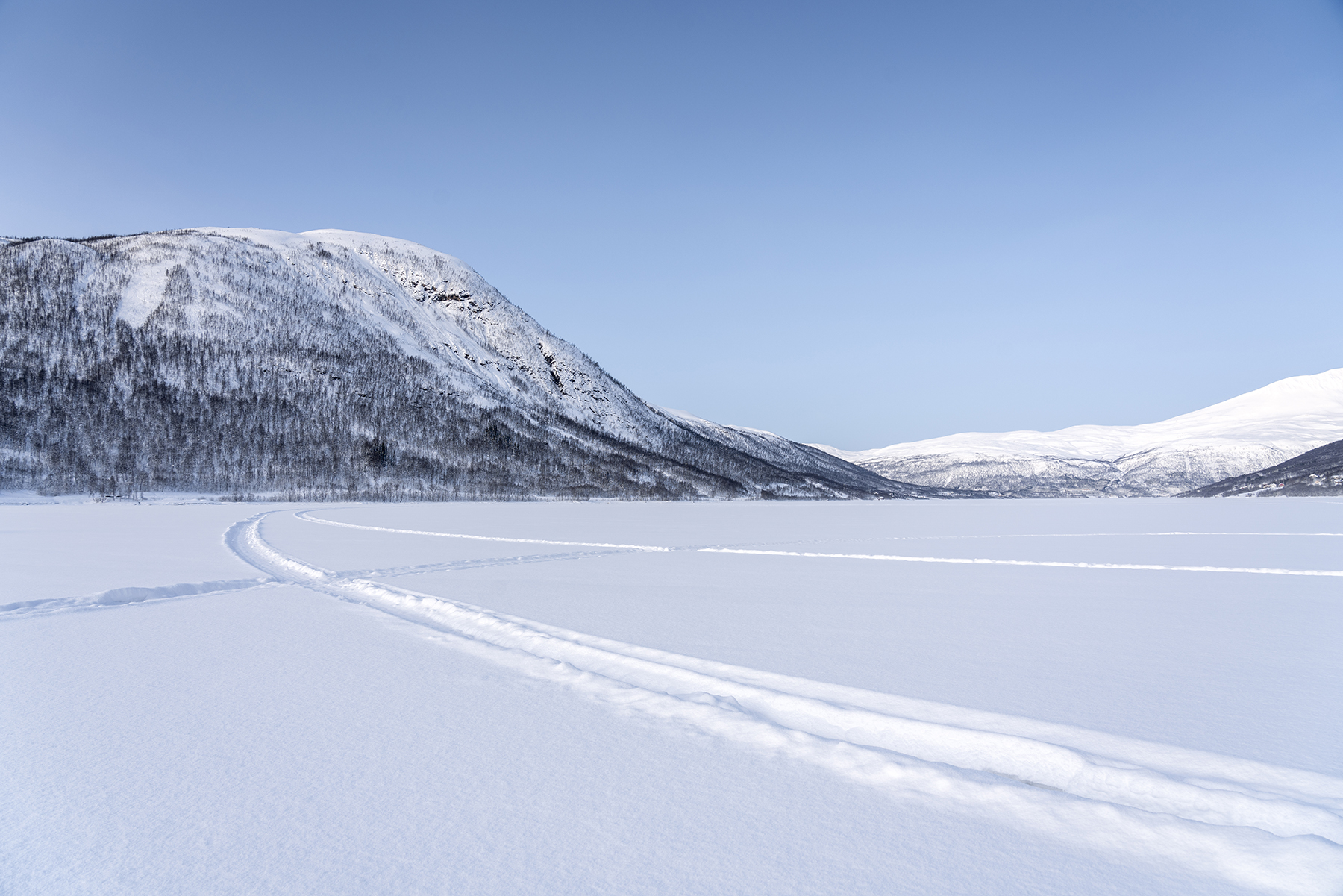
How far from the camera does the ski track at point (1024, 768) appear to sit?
3.23 meters

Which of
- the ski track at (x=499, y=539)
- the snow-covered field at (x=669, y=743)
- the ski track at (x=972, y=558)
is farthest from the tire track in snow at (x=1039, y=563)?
the snow-covered field at (x=669, y=743)

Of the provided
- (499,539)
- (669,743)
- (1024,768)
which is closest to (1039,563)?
(1024,768)

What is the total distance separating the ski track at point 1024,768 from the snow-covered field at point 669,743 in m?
0.02

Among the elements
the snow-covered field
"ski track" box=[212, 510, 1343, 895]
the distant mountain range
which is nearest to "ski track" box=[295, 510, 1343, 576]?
the snow-covered field

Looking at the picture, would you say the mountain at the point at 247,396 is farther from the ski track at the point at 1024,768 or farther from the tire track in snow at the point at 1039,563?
the ski track at the point at 1024,768

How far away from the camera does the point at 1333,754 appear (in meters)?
4.38

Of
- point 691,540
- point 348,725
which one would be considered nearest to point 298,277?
point 691,540

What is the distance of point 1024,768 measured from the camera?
4176 mm

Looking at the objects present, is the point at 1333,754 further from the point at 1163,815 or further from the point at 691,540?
the point at 691,540

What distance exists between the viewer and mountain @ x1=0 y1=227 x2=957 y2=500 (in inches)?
4781

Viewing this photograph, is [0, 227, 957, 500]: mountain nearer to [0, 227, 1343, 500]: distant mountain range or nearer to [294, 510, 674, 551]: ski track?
[0, 227, 1343, 500]: distant mountain range

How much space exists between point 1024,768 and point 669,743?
208 centimetres

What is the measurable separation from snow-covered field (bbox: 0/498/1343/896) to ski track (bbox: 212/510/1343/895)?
0.07ft

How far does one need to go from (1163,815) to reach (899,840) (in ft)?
4.49
